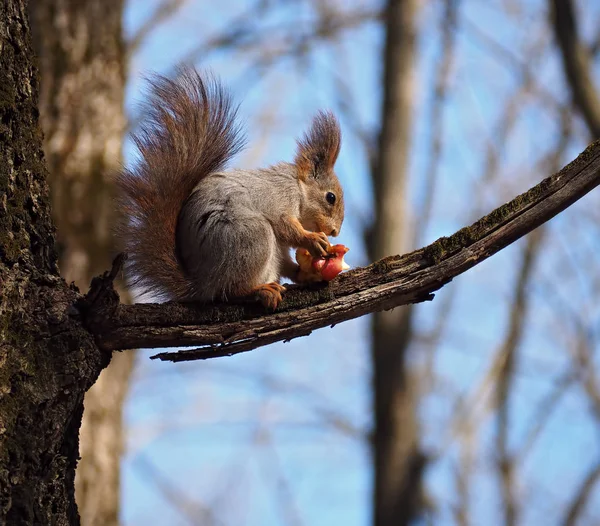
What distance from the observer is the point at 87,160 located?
347cm

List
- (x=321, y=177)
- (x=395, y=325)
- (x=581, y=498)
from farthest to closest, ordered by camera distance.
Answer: (x=581, y=498), (x=395, y=325), (x=321, y=177)

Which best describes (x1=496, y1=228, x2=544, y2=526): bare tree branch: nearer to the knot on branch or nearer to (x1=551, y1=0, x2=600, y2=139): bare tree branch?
(x1=551, y1=0, x2=600, y2=139): bare tree branch

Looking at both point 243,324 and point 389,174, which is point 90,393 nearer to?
point 243,324

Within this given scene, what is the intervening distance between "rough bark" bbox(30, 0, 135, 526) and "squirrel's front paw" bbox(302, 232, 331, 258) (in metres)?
1.19

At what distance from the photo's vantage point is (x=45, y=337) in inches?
64.3

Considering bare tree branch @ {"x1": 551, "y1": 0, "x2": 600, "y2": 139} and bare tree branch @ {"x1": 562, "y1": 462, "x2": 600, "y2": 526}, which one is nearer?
bare tree branch @ {"x1": 551, "y1": 0, "x2": 600, "y2": 139}

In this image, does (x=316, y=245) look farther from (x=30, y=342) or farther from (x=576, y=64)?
(x=576, y=64)

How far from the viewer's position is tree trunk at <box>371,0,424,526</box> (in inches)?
157

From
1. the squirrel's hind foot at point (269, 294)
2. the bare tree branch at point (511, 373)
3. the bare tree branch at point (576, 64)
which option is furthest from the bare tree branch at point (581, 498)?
the squirrel's hind foot at point (269, 294)

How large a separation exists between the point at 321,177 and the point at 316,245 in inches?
21.0

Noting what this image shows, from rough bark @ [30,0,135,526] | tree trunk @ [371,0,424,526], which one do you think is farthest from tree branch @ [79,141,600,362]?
tree trunk @ [371,0,424,526]

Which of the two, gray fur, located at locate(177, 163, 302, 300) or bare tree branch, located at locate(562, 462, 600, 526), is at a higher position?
bare tree branch, located at locate(562, 462, 600, 526)

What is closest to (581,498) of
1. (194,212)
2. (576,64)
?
(576,64)

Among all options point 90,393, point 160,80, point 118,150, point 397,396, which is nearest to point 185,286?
point 160,80
